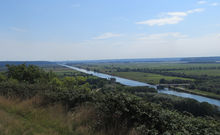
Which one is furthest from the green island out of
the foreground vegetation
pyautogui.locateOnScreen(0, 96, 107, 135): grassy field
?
pyautogui.locateOnScreen(0, 96, 107, 135): grassy field

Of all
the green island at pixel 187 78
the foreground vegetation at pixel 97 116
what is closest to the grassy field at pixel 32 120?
the foreground vegetation at pixel 97 116

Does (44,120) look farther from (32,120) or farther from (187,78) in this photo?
(187,78)

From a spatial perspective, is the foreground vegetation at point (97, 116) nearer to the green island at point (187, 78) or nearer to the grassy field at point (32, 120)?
the grassy field at point (32, 120)

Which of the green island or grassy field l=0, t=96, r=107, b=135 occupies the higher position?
grassy field l=0, t=96, r=107, b=135

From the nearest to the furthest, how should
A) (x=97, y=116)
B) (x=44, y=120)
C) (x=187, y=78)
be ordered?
(x=97, y=116), (x=44, y=120), (x=187, y=78)

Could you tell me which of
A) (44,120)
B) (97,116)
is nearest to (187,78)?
(97,116)

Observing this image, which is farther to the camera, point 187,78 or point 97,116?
point 187,78

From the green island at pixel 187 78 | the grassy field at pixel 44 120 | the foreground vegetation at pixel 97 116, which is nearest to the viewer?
the foreground vegetation at pixel 97 116

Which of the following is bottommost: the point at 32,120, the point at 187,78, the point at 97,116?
the point at 187,78

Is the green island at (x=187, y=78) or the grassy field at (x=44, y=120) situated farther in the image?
the green island at (x=187, y=78)

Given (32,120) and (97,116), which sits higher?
(97,116)

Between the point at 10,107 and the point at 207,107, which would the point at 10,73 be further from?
the point at 207,107

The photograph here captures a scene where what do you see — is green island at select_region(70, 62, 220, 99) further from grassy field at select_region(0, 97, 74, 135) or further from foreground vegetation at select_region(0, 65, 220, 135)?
grassy field at select_region(0, 97, 74, 135)

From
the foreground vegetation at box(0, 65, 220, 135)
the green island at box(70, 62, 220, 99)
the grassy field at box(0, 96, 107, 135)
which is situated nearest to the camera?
the foreground vegetation at box(0, 65, 220, 135)
